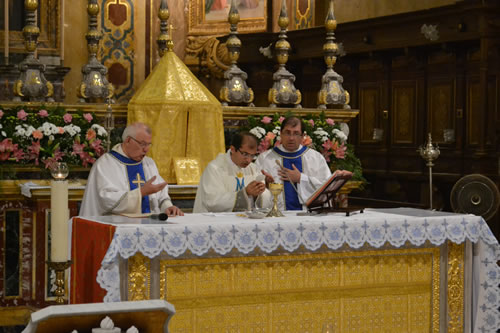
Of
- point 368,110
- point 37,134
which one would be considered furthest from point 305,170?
point 368,110

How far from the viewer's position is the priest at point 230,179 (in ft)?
22.0

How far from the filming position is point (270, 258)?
570cm

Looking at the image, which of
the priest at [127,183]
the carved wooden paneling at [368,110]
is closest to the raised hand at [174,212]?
the priest at [127,183]

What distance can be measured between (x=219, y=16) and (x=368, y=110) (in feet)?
9.17

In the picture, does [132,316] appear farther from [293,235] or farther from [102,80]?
[102,80]

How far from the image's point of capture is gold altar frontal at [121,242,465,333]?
5523 millimetres

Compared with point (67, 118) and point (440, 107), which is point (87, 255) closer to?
point (67, 118)

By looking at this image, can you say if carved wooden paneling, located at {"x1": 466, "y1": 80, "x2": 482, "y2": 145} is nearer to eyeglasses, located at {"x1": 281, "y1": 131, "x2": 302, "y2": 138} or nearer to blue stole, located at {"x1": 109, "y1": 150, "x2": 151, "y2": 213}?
eyeglasses, located at {"x1": 281, "y1": 131, "x2": 302, "y2": 138}

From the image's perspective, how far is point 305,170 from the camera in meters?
7.84

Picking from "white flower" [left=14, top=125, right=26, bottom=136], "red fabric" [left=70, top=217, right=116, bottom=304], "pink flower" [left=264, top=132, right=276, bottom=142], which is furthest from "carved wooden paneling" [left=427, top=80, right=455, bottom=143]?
"red fabric" [left=70, top=217, right=116, bottom=304]

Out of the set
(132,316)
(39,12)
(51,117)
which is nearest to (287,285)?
(132,316)

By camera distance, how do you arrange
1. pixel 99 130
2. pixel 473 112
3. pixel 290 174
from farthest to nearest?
pixel 473 112, pixel 99 130, pixel 290 174

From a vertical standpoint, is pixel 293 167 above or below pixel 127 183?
above

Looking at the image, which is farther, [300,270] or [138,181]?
[138,181]
